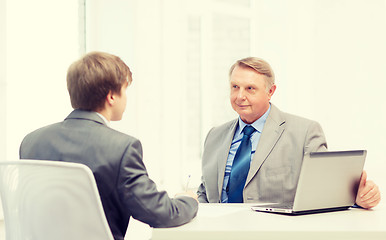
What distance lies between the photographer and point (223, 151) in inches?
93.3

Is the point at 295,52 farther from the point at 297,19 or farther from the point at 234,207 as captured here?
the point at 234,207

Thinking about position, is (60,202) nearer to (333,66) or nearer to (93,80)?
(93,80)

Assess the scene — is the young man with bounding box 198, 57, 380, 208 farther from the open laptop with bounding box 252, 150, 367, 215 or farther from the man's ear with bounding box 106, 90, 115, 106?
the man's ear with bounding box 106, 90, 115, 106

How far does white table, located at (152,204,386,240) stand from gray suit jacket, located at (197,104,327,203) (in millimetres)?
542

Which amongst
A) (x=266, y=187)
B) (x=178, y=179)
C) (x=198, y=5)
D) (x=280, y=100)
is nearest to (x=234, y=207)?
(x=266, y=187)

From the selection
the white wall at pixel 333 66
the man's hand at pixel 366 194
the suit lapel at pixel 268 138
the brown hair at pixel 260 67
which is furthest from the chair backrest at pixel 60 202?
the white wall at pixel 333 66

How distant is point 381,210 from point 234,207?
0.55m

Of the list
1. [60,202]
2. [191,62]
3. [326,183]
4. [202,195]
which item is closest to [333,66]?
[191,62]

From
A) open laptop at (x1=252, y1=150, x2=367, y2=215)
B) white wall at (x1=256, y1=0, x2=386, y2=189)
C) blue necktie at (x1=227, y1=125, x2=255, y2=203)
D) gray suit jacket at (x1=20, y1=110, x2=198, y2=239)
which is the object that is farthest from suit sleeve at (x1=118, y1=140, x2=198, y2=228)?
white wall at (x1=256, y1=0, x2=386, y2=189)

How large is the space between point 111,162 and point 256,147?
3.53ft

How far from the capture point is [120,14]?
304cm

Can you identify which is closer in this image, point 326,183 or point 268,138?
point 326,183

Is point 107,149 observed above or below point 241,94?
below

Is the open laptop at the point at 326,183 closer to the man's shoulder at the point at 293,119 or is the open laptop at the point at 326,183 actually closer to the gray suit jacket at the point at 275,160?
the gray suit jacket at the point at 275,160
